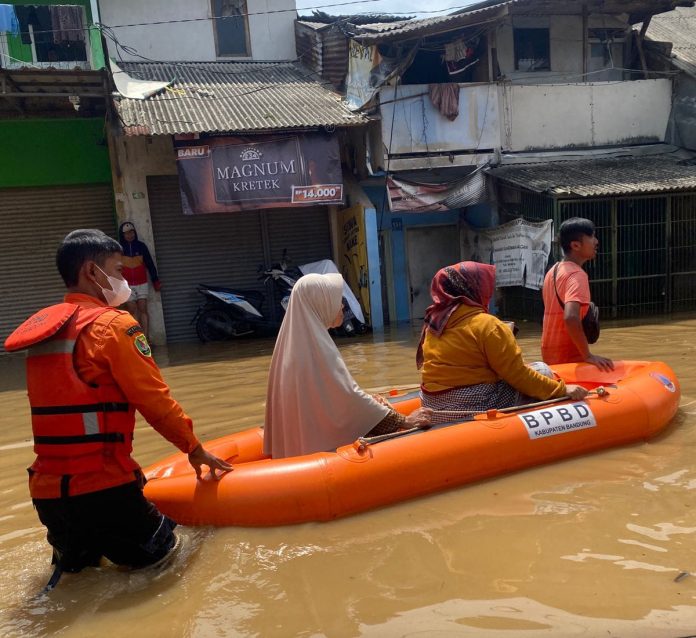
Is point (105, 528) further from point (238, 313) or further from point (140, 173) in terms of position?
point (140, 173)

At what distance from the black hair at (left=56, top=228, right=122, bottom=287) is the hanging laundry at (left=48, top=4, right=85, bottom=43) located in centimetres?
892

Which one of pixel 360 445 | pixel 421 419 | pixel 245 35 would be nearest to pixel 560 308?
pixel 421 419

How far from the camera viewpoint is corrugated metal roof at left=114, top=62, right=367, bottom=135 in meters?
10.2

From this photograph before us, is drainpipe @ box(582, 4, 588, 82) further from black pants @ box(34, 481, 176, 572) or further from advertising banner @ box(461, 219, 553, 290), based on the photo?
black pants @ box(34, 481, 176, 572)

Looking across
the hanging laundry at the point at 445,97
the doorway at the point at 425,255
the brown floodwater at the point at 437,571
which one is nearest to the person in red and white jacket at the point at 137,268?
the doorway at the point at 425,255

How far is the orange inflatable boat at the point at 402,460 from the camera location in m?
3.20

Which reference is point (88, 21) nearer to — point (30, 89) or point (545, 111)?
point (30, 89)

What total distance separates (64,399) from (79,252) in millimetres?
578

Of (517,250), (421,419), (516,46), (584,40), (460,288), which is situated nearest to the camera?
(460,288)

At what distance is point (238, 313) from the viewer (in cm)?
1049

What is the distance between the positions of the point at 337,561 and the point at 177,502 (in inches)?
33.4

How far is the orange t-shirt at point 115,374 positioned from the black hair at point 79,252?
0.10m

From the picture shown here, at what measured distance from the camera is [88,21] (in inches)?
410

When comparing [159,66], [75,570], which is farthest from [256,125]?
[75,570]
